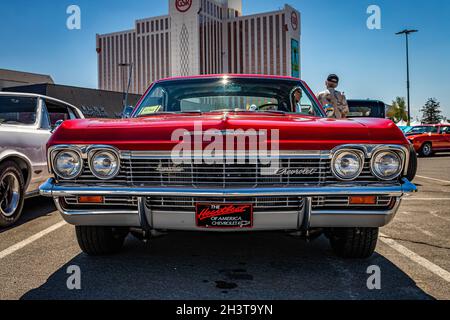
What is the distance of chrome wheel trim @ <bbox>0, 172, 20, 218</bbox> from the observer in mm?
4527

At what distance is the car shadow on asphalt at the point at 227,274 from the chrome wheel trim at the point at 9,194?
1.68m

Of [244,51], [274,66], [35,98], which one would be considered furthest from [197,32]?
[35,98]

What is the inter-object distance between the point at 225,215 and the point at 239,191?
0.58ft

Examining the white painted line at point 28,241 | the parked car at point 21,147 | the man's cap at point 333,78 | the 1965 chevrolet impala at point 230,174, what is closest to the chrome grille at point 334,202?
the 1965 chevrolet impala at point 230,174

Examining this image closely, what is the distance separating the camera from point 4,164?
451 centimetres

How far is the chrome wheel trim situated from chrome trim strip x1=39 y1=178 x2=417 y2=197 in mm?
2190

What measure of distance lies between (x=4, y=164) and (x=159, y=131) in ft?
8.79

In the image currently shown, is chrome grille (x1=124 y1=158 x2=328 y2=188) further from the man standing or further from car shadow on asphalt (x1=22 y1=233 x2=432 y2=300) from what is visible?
the man standing

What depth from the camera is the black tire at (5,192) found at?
4.46m

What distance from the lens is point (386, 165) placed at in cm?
268

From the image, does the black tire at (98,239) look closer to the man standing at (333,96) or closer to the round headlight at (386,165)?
the round headlight at (386,165)

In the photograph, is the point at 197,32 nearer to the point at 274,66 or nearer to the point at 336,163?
the point at 274,66

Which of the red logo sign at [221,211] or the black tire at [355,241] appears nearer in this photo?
the red logo sign at [221,211]

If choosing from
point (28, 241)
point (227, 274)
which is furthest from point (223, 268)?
point (28, 241)
